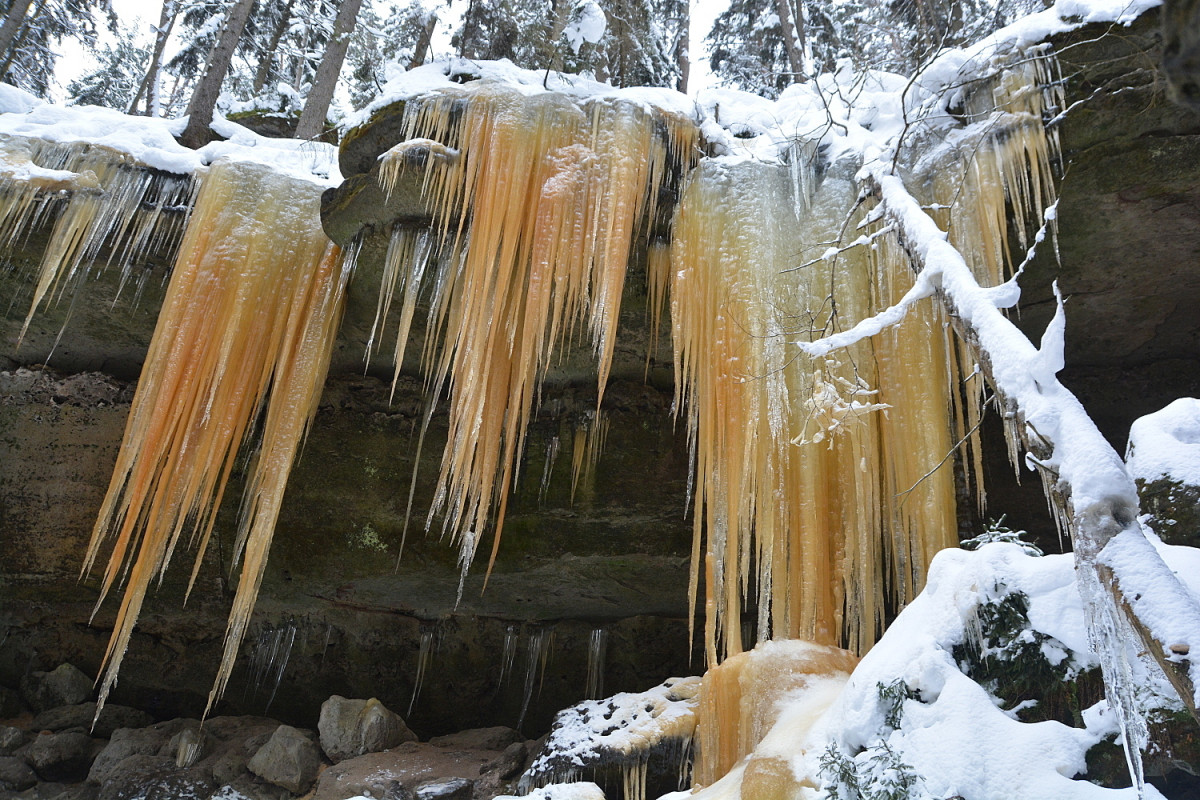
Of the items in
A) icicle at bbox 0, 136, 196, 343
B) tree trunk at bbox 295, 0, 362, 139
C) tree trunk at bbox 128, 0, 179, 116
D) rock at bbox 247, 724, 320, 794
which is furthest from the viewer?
tree trunk at bbox 128, 0, 179, 116

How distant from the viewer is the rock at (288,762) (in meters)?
5.87

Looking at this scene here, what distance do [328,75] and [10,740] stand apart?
7.16 meters

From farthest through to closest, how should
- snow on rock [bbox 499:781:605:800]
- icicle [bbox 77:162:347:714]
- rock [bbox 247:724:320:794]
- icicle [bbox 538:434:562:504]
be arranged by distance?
icicle [bbox 538:434:562:504], rock [bbox 247:724:320:794], icicle [bbox 77:162:347:714], snow on rock [bbox 499:781:605:800]

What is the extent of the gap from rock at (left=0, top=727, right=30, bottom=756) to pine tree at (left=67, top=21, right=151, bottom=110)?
1299 cm

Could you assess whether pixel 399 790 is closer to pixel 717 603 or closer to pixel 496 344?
pixel 717 603

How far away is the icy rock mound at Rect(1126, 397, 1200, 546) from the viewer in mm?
2721

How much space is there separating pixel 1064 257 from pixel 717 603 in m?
3.27

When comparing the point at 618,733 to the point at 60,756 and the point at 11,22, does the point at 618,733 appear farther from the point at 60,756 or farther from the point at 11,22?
the point at 11,22

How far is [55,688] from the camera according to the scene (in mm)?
7051

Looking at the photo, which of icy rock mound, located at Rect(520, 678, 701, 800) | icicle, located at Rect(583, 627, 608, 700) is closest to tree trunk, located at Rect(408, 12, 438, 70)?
icicle, located at Rect(583, 627, 608, 700)

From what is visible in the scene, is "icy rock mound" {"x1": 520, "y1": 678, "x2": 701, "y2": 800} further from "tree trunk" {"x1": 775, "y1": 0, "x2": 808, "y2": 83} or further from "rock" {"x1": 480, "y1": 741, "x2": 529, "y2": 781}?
"tree trunk" {"x1": 775, "y1": 0, "x2": 808, "y2": 83}

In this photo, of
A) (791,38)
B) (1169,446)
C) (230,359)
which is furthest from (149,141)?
(791,38)

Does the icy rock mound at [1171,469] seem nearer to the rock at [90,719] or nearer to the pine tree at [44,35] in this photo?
the rock at [90,719]

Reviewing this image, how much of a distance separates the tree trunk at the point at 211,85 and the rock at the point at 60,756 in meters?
5.24
